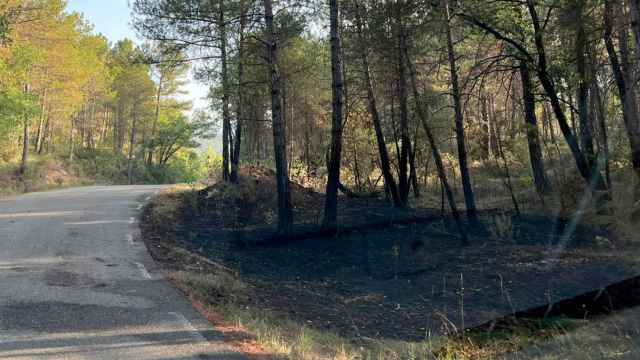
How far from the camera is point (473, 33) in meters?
15.3

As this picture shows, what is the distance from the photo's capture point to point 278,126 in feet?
51.1

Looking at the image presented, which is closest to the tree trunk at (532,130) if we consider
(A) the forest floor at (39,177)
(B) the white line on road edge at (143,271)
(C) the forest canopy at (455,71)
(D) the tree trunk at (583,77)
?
(C) the forest canopy at (455,71)

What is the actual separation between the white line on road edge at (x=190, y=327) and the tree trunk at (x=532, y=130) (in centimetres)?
1139

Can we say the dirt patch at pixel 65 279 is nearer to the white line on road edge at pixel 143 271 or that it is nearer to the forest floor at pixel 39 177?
the white line on road edge at pixel 143 271

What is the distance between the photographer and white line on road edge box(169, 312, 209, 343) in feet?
20.6

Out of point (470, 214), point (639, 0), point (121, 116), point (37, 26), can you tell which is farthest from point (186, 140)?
point (639, 0)

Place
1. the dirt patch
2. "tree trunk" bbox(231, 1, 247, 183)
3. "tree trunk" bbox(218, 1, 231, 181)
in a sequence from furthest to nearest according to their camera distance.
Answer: "tree trunk" bbox(218, 1, 231, 181)
"tree trunk" bbox(231, 1, 247, 183)
the dirt patch

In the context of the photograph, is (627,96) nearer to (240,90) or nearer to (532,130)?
(532,130)

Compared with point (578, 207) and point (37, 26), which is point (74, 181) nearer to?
point (37, 26)

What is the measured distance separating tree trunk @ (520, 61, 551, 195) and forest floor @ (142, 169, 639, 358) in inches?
102

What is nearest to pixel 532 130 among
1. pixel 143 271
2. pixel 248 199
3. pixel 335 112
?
pixel 335 112

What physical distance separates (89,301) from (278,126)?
866 cm

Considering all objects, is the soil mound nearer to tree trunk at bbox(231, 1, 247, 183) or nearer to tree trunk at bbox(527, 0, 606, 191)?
tree trunk at bbox(231, 1, 247, 183)

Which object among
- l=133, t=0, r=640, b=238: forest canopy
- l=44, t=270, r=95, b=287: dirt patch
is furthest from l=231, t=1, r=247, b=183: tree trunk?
l=44, t=270, r=95, b=287: dirt patch
